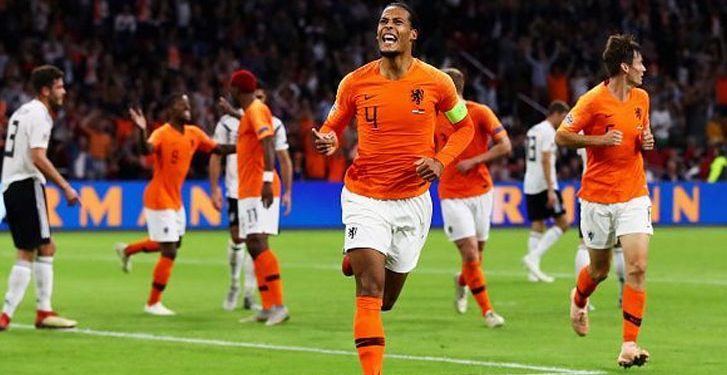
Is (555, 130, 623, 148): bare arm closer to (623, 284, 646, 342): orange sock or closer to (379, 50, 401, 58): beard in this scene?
(623, 284, 646, 342): orange sock

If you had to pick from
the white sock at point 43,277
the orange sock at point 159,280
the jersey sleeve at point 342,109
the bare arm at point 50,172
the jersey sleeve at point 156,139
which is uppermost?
the jersey sleeve at point 342,109

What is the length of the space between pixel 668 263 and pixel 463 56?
60.7 ft

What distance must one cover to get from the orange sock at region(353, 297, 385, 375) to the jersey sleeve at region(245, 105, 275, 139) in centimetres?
573

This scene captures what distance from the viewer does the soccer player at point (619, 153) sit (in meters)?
13.0

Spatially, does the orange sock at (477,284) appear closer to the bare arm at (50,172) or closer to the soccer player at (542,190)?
the bare arm at (50,172)

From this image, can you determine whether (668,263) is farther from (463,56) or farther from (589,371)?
(463,56)

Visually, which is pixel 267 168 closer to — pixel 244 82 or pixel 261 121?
pixel 261 121

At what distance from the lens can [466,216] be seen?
16.5m

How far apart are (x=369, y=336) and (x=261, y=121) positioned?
20.1 feet

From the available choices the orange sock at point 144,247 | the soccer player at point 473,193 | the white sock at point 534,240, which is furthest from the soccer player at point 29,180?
the white sock at point 534,240

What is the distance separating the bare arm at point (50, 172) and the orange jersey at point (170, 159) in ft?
9.33

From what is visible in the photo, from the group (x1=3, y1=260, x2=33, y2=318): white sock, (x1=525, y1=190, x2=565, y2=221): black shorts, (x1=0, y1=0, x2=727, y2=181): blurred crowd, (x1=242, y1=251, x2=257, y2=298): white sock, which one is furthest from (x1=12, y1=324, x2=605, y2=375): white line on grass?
(x1=0, y1=0, x2=727, y2=181): blurred crowd

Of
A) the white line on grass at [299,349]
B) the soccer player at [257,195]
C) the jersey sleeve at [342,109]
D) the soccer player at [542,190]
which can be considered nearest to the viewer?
the jersey sleeve at [342,109]

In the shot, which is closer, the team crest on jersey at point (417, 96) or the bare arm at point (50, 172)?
the team crest on jersey at point (417, 96)
